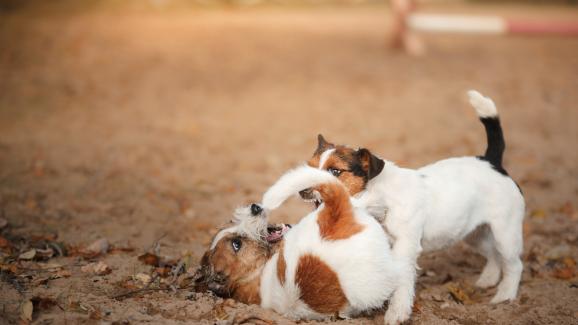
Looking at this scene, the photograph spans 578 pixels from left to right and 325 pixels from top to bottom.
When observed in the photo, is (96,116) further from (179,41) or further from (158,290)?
(158,290)

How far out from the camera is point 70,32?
1316cm

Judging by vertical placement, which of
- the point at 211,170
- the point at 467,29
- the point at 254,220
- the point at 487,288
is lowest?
the point at 487,288

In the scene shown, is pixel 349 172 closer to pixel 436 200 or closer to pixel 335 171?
pixel 335 171

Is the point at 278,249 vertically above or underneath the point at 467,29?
underneath

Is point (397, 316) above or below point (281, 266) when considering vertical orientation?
below

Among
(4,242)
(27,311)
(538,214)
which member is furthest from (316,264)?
(538,214)

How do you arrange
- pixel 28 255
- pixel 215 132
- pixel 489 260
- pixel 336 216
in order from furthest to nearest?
1. pixel 215 132
2. pixel 489 260
3. pixel 28 255
4. pixel 336 216

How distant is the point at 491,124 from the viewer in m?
4.56

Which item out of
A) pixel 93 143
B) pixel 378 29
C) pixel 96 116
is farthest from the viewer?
pixel 378 29

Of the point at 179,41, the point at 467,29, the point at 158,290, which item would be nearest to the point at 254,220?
the point at 158,290

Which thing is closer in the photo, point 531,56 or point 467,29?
point 467,29

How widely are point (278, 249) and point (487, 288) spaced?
214 cm

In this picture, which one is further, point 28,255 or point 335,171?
point 28,255

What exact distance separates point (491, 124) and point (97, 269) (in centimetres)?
345
